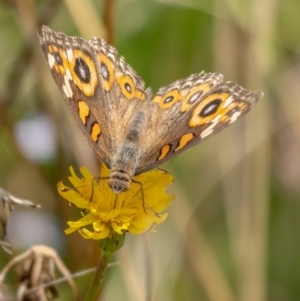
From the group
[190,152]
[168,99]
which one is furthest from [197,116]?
[190,152]

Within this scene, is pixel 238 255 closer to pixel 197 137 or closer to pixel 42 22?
pixel 197 137

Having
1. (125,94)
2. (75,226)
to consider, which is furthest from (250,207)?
(75,226)

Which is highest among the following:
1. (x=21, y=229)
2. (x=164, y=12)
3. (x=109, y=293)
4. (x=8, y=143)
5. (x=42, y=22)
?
(x=164, y=12)

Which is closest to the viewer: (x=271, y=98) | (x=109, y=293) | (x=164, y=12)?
(x=109, y=293)

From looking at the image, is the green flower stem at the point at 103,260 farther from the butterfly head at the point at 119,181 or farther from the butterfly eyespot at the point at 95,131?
the butterfly eyespot at the point at 95,131

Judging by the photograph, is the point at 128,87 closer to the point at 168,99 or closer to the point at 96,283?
the point at 168,99
